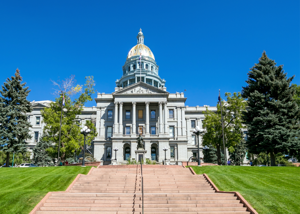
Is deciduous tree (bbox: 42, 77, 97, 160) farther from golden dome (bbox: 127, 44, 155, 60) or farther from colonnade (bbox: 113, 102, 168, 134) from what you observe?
golden dome (bbox: 127, 44, 155, 60)

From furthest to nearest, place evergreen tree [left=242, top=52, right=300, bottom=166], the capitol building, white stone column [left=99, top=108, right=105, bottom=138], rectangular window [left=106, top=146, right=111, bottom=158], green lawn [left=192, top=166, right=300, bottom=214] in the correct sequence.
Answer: white stone column [left=99, top=108, right=105, bottom=138] → rectangular window [left=106, top=146, right=111, bottom=158] → the capitol building → evergreen tree [left=242, top=52, right=300, bottom=166] → green lawn [left=192, top=166, right=300, bottom=214]

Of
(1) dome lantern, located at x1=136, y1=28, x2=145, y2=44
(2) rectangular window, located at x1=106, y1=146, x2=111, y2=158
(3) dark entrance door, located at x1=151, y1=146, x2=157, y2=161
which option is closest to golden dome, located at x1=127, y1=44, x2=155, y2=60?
(1) dome lantern, located at x1=136, y1=28, x2=145, y2=44

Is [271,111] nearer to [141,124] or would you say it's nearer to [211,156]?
[211,156]

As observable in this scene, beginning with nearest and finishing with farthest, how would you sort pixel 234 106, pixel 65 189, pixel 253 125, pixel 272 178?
pixel 65 189 < pixel 272 178 < pixel 253 125 < pixel 234 106

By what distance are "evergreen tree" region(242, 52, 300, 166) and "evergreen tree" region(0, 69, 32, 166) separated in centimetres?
2721

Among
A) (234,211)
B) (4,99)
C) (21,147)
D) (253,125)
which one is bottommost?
(234,211)

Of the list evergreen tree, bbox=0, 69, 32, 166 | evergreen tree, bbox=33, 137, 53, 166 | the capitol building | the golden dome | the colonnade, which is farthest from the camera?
the golden dome

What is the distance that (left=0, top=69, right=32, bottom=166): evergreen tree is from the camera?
98.7 ft

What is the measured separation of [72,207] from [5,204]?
10.6ft

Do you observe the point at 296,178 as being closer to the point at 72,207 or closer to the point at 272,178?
the point at 272,178

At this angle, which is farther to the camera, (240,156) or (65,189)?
(240,156)

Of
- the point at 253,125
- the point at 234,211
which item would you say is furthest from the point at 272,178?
the point at 253,125

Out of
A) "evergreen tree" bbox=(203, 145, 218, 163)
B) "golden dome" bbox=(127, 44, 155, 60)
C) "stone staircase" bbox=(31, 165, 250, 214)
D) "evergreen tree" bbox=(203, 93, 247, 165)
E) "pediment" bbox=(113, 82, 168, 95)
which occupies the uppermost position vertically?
"golden dome" bbox=(127, 44, 155, 60)

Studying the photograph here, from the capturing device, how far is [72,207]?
40.5 feet
